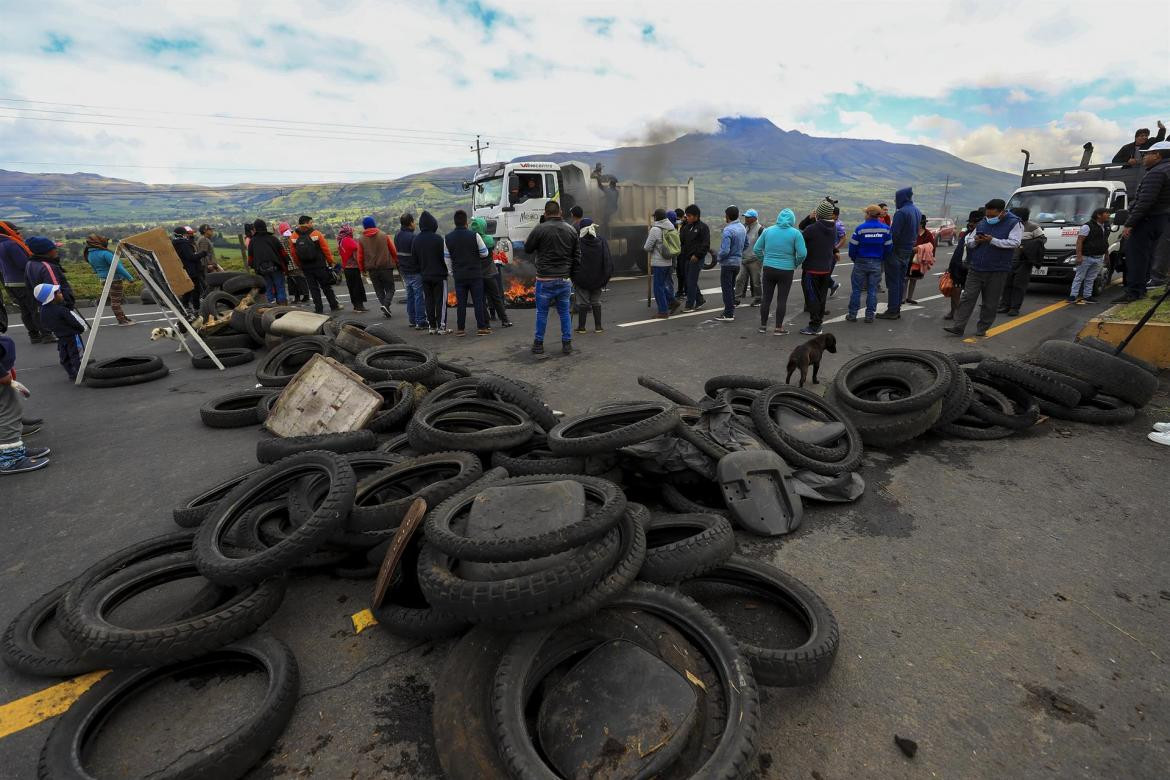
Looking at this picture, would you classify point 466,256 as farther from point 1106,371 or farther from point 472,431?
point 1106,371

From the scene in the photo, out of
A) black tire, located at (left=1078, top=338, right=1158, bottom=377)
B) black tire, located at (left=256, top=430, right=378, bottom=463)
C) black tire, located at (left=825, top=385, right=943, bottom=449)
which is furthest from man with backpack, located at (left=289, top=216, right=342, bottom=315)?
black tire, located at (left=1078, top=338, right=1158, bottom=377)

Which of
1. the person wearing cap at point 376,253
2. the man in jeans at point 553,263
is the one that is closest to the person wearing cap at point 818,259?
the man in jeans at point 553,263

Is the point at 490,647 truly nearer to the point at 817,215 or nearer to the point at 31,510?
the point at 31,510

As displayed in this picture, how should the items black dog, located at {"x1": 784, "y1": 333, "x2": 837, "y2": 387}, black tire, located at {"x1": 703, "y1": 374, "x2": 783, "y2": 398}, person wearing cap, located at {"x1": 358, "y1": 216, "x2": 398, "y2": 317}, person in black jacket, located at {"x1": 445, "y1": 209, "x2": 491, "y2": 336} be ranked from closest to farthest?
black tire, located at {"x1": 703, "y1": 374, "x2": 783, "y2": 398} < black dog, located at {"x1": 784, "y1": 333, "x2": 837, "y2": 387} < person in black jacket, located at {"x1": 445, "y1": 209, "x2": 491, "y2": 336} < person wearing cap, located at {"x1": 358, "y1": 216, "x2": 398, "y2": 317}

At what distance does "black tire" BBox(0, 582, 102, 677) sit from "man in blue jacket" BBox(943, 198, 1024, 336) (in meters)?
10.4

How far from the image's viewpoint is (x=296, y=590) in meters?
3.12

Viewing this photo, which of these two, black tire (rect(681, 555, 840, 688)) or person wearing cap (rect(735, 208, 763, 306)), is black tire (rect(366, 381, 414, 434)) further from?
person wearing cap (rect(735, 208, 763, 306))

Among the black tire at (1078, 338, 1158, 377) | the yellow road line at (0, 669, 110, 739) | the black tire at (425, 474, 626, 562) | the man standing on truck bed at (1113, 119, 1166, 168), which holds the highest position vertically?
the man standing on truck bed at (1113, 119, 1166, 168)

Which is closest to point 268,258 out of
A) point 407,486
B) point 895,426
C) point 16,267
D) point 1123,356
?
point 16,267

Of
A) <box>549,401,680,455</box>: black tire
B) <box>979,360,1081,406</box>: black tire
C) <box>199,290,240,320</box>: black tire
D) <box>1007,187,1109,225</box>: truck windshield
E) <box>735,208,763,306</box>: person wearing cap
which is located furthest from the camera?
<box>1007,187,1109,225</box>: truck windshield

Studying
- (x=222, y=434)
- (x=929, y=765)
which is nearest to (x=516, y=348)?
(x=222, y=434)

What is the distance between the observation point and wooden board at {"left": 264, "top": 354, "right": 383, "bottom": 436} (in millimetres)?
4965

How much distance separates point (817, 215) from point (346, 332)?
7802 mm

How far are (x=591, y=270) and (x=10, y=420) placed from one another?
7.42 metres
